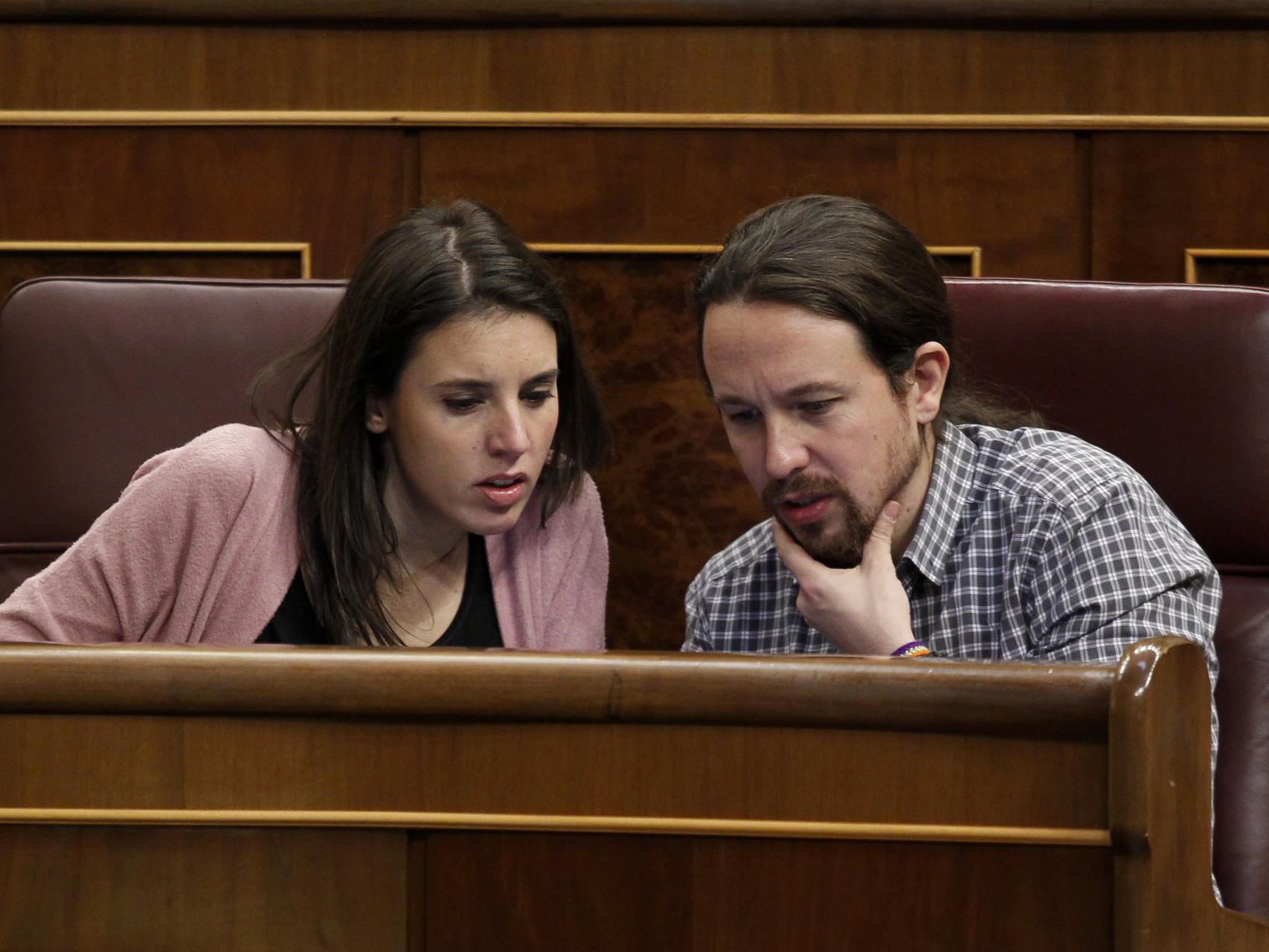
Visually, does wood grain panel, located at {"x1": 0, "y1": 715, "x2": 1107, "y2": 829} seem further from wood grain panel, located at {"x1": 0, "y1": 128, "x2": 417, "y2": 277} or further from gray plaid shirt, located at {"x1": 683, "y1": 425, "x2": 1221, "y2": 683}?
wood grain panel, located at {"x1": 0, "y1": 128, "x2": 417, "y2": 277}

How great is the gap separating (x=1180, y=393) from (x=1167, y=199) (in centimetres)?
43

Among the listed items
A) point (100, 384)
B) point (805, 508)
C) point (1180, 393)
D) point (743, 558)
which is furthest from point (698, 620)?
point (100, 384)

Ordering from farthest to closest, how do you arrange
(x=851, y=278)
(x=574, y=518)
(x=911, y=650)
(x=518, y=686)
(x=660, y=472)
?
1. (x=660, y=472)
2. (x=574, y=518)
3. (x=851, y=278)
4. (x=911, y=650)
5. (x=518, y=686)

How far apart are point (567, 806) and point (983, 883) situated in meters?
0.16

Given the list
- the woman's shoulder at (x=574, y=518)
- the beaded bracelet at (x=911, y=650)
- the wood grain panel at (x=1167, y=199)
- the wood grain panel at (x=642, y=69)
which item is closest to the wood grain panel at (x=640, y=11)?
the wood grain panel at (x=642, y=69)

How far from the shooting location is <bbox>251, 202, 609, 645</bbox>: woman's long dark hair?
1083 millimetres

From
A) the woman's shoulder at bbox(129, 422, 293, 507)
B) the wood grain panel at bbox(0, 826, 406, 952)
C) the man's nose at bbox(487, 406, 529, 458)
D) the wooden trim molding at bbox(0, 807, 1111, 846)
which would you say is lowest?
the wood grain panel at bbox(0, 826, 406, 952)

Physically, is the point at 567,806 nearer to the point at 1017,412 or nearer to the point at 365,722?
the point at 365,722

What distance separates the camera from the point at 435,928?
1.99 ft

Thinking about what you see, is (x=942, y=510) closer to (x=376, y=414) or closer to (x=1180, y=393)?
(x=1180, y=393)

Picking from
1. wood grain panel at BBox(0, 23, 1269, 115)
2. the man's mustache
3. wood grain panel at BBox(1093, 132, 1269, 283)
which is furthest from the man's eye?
wood grain panel at BBox(1093, 132, 1269, 283)

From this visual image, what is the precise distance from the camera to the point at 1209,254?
141 centimetres

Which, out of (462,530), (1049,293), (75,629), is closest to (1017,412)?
(1049,293)

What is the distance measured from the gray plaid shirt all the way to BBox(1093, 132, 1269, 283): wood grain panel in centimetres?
46
